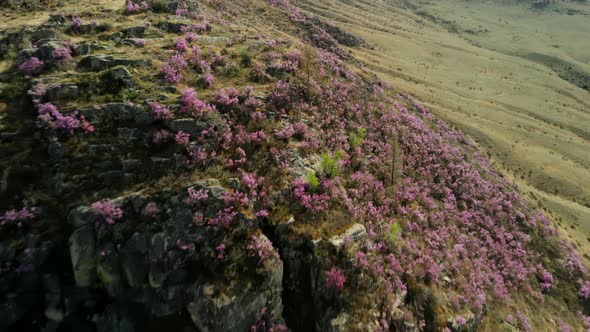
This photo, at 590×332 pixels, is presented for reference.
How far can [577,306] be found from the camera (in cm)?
2436

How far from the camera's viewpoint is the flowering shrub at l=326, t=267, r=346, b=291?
45.6 feet

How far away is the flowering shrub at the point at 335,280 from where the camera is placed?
45.6ft

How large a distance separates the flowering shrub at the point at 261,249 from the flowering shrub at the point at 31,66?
1663 centimetres

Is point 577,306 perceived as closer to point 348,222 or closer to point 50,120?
point 348,222

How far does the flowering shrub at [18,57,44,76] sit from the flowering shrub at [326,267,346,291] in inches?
800

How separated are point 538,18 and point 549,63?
96.3 metres

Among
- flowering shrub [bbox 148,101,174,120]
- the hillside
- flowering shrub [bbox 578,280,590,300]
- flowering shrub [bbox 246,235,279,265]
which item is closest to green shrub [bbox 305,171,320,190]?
the hillside

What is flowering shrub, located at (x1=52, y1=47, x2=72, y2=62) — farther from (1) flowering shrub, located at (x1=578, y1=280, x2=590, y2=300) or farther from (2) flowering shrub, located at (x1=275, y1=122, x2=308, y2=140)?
(1) flowering shrub, located at (x1=578, y1=280, x2=590, y2=300)

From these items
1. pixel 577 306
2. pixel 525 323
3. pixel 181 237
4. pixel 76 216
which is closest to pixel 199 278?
pixel 181 237

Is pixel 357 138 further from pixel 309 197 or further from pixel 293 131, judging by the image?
pixel 309 197

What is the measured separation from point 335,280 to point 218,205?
6.40m

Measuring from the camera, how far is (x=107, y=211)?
13023mm

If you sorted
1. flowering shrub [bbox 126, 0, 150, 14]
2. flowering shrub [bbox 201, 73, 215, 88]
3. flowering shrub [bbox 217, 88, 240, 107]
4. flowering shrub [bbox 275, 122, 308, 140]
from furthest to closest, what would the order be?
flowering shrub [bbox 126, 0, 150, 14], flowering shrub [bbox 201, 73, 215, 88], flowering shrub [bbox 217, 88, 240, 107], flowering shrub [bbox 275, 122, 308, 140]

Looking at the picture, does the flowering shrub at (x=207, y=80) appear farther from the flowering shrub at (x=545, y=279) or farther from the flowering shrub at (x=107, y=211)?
the flowering shrub at (x=545, y=279)
